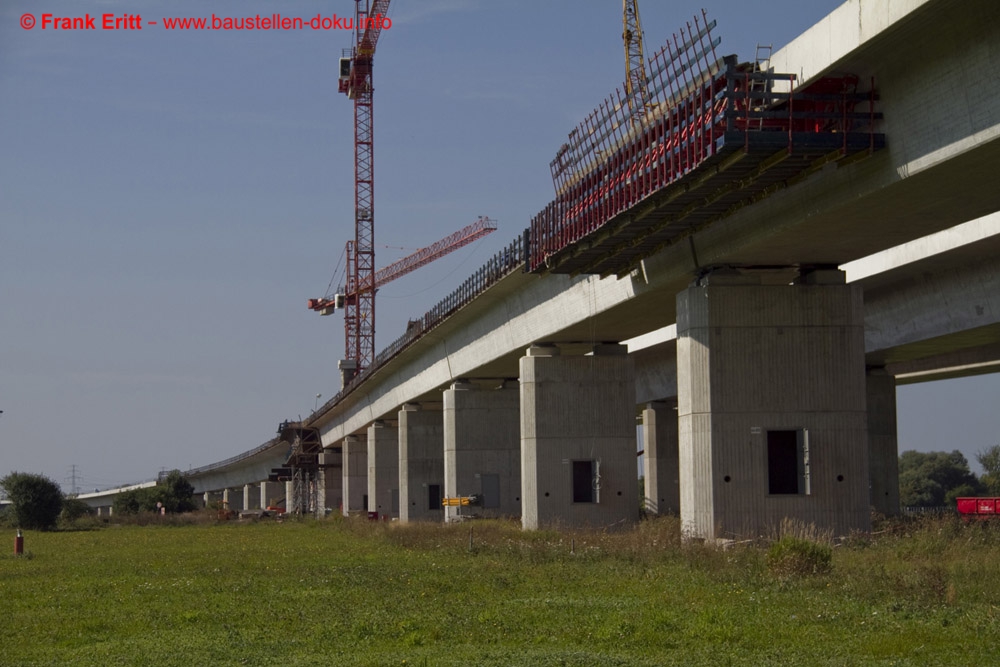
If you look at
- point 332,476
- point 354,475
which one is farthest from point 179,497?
Answer: point 354,475

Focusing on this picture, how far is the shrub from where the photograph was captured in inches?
874

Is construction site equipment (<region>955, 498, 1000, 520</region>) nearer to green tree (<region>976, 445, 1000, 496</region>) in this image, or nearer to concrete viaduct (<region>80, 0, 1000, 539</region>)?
concrete viaduct (<region>80, 0, 1000, 539</region>)

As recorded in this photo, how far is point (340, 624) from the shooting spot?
19.0m

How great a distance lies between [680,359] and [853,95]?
9.95m

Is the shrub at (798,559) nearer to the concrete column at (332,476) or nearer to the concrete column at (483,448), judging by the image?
the concrete column at (483,448)

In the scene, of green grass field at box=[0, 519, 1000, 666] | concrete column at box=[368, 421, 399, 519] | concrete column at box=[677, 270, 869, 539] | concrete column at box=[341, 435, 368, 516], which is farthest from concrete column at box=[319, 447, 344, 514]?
concrete column at box=[677, 270, 869, 539]

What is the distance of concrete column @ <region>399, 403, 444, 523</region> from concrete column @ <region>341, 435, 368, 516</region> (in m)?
22.3

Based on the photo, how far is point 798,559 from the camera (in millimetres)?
22453

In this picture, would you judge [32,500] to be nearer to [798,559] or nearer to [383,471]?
[383,471]

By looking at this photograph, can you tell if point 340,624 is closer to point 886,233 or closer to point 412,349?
point 886,233

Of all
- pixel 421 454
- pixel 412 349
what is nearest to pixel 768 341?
pixel 412 349

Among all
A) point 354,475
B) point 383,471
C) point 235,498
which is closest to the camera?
point 383,471

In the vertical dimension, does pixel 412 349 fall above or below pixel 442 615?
above

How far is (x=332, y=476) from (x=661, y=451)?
136 ft
